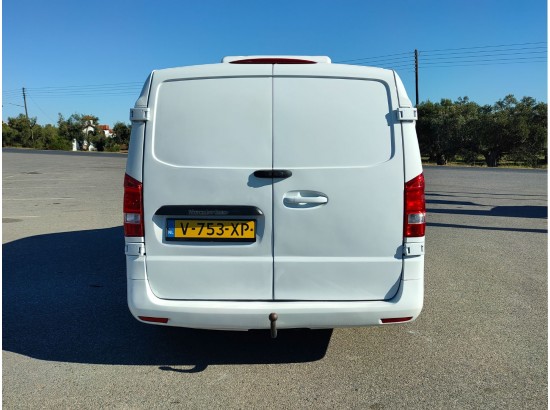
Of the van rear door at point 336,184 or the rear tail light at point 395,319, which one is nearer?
the van rear door at point 336,184

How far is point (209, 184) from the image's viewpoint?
3.14 metres

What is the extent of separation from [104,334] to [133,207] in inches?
59.0

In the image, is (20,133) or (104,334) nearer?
(104,334)

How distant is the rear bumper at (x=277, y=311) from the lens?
10.5ft

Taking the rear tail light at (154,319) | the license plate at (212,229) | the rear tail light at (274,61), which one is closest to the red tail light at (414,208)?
the license plate at (212,229)

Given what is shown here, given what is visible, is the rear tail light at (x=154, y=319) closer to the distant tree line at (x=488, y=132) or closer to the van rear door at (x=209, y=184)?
the van rear door at (x=209, y=184)

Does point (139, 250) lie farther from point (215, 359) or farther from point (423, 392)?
point (423, 392)

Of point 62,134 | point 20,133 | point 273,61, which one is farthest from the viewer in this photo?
point 62,134

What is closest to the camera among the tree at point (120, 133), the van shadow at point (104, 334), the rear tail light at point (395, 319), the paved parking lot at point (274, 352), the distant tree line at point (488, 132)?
the paved parking lot at point (274, 352)

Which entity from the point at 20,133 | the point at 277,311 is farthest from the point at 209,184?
the point at 20,133

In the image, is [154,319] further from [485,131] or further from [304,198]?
[485,131]

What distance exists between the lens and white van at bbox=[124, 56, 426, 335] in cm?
314

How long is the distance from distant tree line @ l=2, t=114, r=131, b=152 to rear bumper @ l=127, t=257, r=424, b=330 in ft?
215

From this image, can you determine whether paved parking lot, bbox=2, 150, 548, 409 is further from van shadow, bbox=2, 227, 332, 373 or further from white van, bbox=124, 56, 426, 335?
white van, bbox=124, 56, 426, 335
